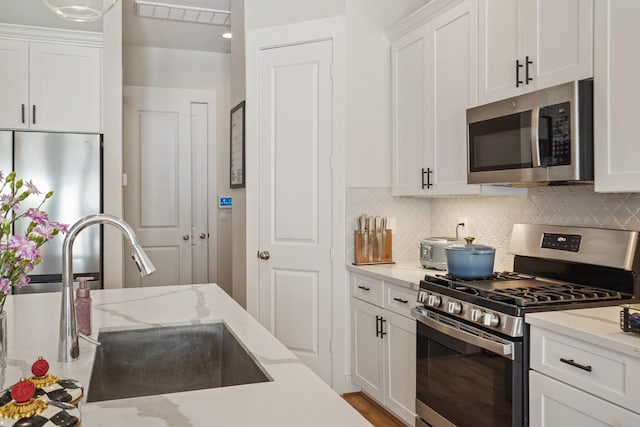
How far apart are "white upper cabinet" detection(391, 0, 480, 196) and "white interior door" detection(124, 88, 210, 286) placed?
268 cm

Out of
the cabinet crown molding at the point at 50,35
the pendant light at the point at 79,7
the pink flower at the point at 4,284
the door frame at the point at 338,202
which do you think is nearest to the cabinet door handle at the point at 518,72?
the door frame at the point at 338,202

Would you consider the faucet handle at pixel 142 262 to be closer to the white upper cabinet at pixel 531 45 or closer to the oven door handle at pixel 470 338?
the oven door handle at pixel 470 338

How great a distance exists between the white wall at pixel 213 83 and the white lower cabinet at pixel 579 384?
13.5 feet

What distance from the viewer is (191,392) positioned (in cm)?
117

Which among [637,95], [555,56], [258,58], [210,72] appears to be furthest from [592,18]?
[210,72]

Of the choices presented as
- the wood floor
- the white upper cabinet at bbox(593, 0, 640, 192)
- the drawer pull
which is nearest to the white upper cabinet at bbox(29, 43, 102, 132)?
the wood floor

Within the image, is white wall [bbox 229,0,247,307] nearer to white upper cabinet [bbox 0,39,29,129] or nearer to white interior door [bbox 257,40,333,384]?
white interior door [bbox 257,40,333,384]

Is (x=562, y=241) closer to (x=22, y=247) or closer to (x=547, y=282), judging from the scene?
(x=547, y=282)

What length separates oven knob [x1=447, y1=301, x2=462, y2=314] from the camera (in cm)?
222

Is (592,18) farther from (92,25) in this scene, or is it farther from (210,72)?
Result: (210,72)

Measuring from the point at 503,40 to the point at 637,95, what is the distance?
2.63ft

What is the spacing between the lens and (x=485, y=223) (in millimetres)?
3096

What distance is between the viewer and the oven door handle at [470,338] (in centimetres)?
194

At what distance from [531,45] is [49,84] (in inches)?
122
